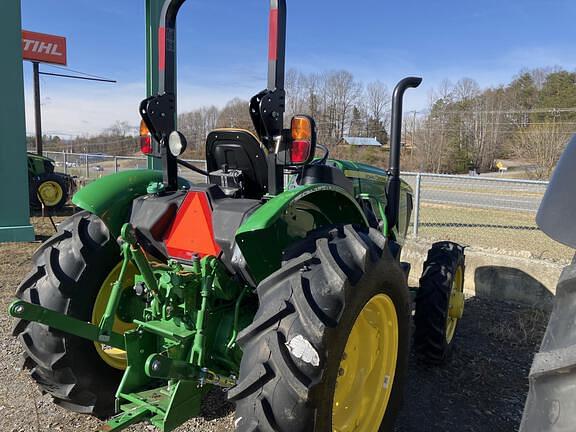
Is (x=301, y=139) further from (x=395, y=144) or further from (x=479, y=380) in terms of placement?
(x=479, y=380)

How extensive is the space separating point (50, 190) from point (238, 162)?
34.0 feet

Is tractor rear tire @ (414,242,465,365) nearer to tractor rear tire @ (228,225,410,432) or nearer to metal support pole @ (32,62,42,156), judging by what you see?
tractor rear tire @ (228,225,410,432)

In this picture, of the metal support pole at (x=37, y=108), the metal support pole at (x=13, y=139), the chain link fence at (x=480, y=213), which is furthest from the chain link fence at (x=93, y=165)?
the metal support pole at (x=13, y=139)

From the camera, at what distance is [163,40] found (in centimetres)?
283

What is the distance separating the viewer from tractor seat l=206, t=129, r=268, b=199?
2703 millimetres

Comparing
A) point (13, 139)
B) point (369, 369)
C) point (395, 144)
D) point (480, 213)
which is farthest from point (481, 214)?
point (369, 369)

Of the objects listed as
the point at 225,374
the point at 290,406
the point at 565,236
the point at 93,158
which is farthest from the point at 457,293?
the point at 93,158

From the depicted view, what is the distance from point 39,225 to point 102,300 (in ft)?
26.1

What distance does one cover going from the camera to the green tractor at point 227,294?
1.91 meters

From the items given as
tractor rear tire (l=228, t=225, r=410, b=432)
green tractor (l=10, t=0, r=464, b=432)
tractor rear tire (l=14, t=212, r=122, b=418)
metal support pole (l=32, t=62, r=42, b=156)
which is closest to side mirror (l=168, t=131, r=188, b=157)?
green tractor (l=10, t=0, r=464, b=432)

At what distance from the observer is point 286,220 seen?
8.09 feet

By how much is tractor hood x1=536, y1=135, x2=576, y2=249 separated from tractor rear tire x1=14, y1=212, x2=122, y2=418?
7.47 feet

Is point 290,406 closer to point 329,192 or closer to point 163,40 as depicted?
point 329,192

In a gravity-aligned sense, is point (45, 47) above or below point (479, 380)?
above
